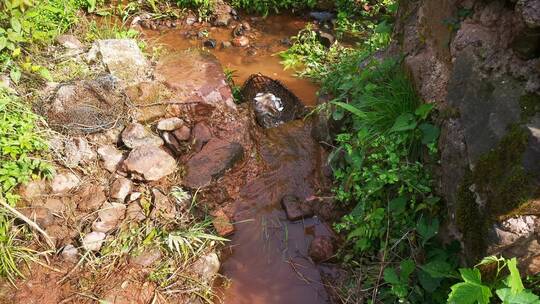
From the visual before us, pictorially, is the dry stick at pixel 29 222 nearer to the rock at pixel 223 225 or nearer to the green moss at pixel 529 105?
the rock at pixel 223 225

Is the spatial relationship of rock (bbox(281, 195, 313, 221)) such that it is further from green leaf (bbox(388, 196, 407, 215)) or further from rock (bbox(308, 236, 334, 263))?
green leaf (bbox(388, 196, 407, 215))

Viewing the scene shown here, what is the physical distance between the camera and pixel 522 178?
2.41 meters

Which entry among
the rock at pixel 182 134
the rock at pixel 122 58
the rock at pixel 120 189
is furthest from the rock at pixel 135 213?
the rock at pixel 122 58

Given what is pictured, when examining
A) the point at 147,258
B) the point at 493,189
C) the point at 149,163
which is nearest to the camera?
the point at 493,189

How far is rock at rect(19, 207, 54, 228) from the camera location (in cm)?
378

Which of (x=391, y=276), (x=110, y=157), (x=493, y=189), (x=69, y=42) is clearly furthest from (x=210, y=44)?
(x=493, y=189)

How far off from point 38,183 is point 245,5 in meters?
5.24

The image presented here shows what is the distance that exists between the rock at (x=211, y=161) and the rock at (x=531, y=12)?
301 centimetres

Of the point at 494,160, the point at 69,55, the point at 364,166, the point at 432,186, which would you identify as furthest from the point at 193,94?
the point at 494,160

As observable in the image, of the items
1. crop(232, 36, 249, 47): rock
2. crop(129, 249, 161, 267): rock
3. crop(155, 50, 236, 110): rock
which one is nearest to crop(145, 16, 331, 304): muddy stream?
crop(129, 249, 161, 267): rock

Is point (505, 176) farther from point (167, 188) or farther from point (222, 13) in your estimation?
point (222, 13)

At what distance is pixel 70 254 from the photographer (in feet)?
12.0

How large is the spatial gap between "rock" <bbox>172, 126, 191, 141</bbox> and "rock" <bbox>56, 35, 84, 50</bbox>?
6.21ft

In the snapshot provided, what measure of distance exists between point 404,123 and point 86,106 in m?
3.36
